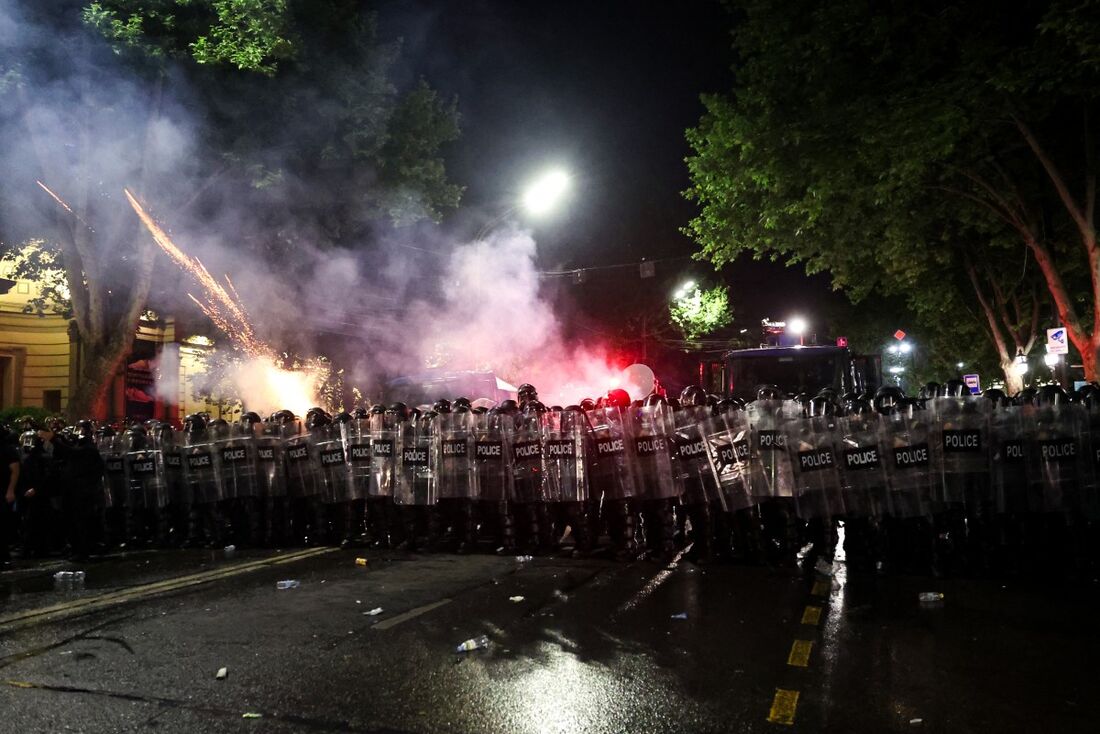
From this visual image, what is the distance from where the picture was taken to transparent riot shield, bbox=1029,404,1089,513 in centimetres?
684

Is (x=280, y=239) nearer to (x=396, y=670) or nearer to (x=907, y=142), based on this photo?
(x=907, y=142)

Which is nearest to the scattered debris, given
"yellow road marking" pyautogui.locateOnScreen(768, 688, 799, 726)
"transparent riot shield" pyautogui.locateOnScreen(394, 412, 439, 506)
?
"yellow road marking" pyautogui.locateOnScreen(768, 688, 799, 726)

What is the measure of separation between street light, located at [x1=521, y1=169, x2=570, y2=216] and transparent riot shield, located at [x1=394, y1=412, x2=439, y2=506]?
7186 mm

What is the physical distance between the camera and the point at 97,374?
43.0ft

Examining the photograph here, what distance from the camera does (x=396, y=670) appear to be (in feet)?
14.8

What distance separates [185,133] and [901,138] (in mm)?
11219

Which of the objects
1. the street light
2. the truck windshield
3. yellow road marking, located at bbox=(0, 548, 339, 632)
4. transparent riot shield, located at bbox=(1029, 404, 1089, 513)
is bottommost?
yellow road marking, located at bbox=(0, 548, 339, 632)

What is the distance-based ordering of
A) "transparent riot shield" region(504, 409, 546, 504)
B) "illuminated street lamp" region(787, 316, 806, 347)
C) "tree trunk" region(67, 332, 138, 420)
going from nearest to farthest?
"transparent riot shield" region(504, 409, 546, 504) → "tree trunk" region(67, 332, 138, 420) → "illuminated street lamp" region(787, 316, 806, 347)

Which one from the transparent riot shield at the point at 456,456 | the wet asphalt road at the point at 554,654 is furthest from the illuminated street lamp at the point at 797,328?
the wet asphalt road at the point at 554,654

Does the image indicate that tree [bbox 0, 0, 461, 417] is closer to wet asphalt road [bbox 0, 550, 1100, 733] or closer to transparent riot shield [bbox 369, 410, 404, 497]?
transparent riot shield [bbox 369, 410, 404, 497]

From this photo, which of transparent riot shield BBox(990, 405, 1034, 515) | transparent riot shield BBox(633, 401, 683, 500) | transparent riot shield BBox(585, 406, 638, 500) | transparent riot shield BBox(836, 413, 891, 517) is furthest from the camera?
transparent riot shield BBox(585, 406, 638, 500)

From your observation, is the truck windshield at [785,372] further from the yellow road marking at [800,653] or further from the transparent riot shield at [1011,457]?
the yellow road marking at [800,653]

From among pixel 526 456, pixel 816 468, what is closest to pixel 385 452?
pixel 526 456

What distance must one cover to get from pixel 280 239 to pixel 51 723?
12.2 meters
